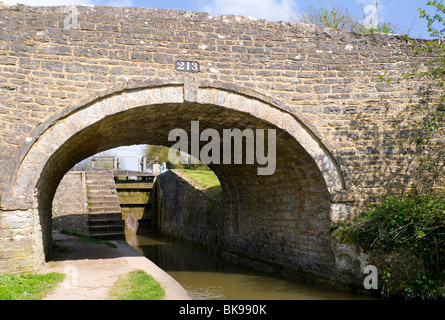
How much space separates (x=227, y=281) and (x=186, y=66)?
4440mm

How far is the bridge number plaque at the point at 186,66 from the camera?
6445 mm

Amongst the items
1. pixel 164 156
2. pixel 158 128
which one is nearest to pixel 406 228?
pixel 158 128

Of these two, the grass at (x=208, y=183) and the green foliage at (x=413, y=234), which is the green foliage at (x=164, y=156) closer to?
the grass at (x=208, y=183)

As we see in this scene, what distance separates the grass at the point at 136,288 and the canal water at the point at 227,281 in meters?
1.12

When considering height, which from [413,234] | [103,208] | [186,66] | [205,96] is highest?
[186,66]

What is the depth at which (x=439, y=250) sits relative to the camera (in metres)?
5.52

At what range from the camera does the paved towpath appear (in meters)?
5.09

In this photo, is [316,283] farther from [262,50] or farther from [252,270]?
[262,50]

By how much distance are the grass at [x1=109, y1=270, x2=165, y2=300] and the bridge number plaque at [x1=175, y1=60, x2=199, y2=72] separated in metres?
3.38

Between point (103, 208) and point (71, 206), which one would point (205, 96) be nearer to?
point (103, 208)

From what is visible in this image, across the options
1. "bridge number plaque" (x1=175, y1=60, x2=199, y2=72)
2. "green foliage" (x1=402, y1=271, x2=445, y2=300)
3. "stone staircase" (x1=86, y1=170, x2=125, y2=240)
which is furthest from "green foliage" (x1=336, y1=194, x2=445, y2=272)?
"stone staircase" (x1=86, y1=170, x2=125, y2=240)

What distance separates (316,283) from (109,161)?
21.8m

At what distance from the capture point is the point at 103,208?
46.4 ft

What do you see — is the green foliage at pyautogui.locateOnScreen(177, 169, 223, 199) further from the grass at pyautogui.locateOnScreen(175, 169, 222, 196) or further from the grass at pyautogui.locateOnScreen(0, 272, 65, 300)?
the grass at pyautogui.locateOnScreen(0, 272, 65, 300)
